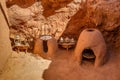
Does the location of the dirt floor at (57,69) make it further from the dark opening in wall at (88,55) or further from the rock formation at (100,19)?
the rock formation at (100,19)

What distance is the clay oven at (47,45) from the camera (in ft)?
12.2

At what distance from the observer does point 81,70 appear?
10.9 ft

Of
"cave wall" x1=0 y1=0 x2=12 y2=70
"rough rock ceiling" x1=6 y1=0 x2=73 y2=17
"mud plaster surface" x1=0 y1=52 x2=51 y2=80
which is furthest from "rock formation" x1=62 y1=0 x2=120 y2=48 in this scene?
"cave wall" x1=0 y1=0 x2=12 y2=70

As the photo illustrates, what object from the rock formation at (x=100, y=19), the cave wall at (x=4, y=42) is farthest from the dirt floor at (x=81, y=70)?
the cave wall at (x=4, y=42)

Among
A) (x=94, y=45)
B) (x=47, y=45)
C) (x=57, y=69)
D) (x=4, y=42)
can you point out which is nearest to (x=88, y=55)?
(x=94, y=45)

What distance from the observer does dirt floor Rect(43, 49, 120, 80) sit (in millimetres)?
3170

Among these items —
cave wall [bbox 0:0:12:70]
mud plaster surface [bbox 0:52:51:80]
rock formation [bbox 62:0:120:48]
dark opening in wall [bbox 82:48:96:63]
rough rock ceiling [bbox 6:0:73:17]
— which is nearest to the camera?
mud plaster surface [bbox 0:52:51:80]

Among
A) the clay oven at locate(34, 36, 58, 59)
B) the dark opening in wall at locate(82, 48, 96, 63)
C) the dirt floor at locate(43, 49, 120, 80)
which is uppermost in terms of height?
the clay oven at locate(34, 36, 58, 59)

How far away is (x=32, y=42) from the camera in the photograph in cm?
404

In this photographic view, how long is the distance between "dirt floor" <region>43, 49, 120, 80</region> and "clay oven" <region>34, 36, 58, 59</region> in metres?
0.19

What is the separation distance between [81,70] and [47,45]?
37.5 inches

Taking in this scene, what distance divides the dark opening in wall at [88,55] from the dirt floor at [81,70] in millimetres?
93

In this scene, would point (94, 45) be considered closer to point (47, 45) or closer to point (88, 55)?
point (88, 55)

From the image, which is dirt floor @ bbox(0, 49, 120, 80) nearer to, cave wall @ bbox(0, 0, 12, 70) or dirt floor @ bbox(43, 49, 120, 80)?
dirt floor @ bbox(43, 49, 120, 80)
